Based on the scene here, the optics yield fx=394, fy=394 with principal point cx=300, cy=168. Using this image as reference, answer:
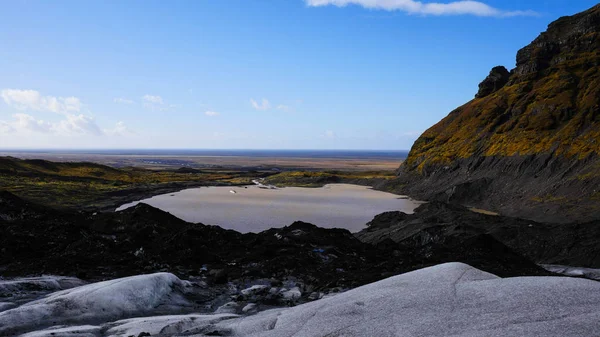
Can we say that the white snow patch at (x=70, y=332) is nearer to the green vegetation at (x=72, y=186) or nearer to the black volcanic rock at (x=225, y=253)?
the black volcanic rock at (x=225, y=253)

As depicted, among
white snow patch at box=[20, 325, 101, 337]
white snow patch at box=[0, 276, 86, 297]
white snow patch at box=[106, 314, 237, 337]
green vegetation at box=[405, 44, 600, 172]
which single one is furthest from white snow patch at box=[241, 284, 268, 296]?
green vegetation at box=[405, 44, 600, 172]

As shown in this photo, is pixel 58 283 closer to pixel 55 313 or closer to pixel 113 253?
pixel 55 313

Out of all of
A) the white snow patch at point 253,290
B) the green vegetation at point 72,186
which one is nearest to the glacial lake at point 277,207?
the green vegetation at point 72,186

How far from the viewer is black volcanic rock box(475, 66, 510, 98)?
75.3 meters

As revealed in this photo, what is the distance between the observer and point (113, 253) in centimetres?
1964

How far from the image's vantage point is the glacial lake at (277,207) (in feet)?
126

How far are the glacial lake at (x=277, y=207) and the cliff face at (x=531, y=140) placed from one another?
8562 mm

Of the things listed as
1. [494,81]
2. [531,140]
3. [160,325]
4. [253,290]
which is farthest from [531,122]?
[160,325]

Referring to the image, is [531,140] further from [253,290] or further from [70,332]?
[70,332]

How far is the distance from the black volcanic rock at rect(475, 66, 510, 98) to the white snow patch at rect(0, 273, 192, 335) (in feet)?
251

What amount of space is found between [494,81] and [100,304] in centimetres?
7999

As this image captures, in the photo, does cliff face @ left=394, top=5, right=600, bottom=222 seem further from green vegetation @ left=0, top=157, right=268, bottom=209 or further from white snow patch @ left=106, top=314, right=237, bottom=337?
green vegetation @ left=0, top=157, right=268, bottom=209

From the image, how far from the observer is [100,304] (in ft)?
39.2

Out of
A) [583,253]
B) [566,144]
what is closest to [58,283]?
[583,253]
